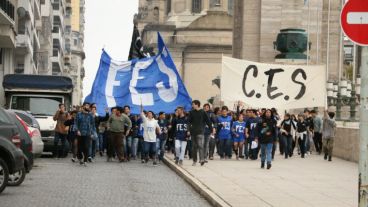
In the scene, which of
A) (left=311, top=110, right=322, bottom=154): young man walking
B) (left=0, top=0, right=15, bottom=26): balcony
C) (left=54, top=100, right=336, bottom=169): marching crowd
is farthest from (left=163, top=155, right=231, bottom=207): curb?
(left=0, top=0, right=15, bottom=26): balcony

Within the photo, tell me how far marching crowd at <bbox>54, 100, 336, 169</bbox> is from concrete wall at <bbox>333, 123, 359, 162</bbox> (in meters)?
0.58

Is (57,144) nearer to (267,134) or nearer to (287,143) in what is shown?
(287,143)

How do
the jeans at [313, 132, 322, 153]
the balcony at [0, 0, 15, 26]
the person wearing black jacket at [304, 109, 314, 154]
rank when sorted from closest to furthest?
1. the person wearing black jacket at [304, 109, 314, 154]
2. the jeans at [313, 132, 322, 153]
3. the balcony at [0, 0, 15, 26]

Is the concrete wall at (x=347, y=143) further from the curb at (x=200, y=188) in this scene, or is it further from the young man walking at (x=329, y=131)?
the curb at (x=200, y=188)

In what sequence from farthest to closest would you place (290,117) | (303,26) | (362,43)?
(303,26)
(290,117)
(362,43)

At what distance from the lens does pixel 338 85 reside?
45656 millimetres

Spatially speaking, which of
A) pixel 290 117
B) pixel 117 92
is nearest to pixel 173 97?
pixel 117 92

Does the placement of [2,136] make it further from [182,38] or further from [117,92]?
[182,38]

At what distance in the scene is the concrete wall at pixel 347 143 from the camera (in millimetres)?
32406

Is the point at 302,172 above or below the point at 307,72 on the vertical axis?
below

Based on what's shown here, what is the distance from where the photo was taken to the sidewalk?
18.1m

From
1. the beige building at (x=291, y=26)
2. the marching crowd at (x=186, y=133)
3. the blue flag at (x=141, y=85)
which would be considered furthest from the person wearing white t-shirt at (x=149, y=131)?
the beige building at (x=291, y=26)

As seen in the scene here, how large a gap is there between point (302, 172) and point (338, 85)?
64.2ft

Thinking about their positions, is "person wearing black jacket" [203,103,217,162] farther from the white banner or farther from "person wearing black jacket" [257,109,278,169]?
"person wearing black jacket" [257,109,278,169]
